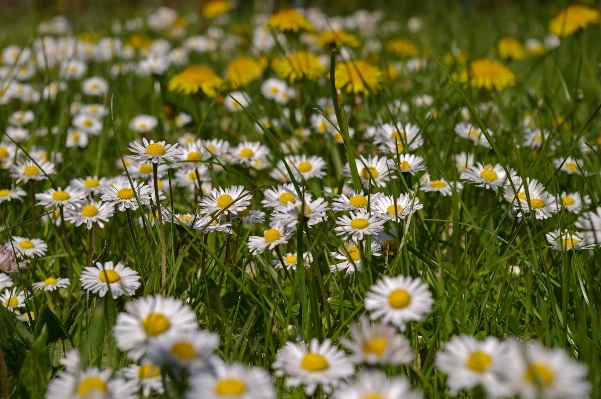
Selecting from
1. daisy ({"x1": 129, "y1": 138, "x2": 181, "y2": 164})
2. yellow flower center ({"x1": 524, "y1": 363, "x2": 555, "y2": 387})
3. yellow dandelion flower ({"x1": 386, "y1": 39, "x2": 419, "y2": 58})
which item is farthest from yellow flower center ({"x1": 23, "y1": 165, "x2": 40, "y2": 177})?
yellow dandelion flower ({"x1": 386, "y1": 39, "x2": 419, "y2": 58})

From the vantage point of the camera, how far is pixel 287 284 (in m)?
1.54

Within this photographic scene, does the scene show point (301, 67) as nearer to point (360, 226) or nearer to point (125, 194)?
point (125, 194)

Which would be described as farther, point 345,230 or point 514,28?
point 514,28

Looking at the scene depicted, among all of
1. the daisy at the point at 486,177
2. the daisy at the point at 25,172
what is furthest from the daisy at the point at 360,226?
the daisy at the point at 25,172

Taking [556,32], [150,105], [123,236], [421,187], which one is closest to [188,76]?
[150,105]

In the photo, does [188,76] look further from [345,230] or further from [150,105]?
[345,230]

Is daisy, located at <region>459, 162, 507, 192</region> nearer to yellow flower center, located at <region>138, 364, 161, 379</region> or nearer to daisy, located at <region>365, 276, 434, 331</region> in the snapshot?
daisy, located at <region>365, 276, 434, 331</region>

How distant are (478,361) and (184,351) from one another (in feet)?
1.43

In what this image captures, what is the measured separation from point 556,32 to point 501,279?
2329mm

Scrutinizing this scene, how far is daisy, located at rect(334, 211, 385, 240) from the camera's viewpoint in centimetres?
135

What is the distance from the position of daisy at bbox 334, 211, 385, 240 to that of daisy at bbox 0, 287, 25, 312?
81cm

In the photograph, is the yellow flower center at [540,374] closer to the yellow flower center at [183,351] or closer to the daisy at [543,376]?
the daisy at [543,376]

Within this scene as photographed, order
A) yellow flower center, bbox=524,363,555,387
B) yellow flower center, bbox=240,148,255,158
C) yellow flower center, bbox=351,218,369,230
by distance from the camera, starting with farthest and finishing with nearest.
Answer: yellow flower center, bbox=240,148,255,158 < yellow flower center, bbox=351,218,369,230 < yellow flower center, bbox=524,363,555,387

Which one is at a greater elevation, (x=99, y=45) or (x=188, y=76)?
(x=99, y=45)
